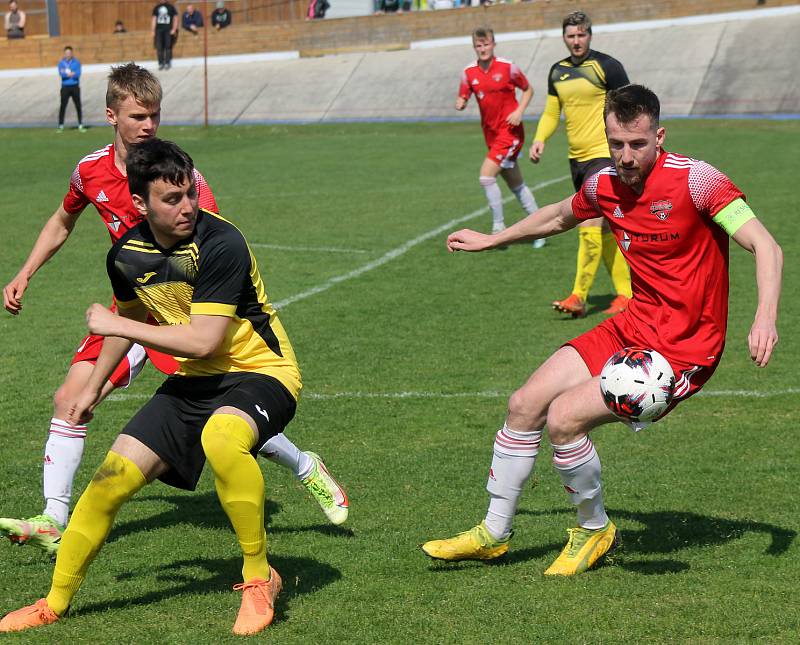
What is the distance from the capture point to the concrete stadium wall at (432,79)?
3156 cm

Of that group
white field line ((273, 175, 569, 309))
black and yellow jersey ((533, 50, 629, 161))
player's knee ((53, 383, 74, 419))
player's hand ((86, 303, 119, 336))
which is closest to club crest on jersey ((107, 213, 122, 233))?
player's knee ((53, 383, 74, 419))

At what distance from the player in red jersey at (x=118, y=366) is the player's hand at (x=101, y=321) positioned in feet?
3.32

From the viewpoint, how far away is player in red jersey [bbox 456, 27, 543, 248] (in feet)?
46.6

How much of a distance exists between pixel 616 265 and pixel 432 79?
26.0m

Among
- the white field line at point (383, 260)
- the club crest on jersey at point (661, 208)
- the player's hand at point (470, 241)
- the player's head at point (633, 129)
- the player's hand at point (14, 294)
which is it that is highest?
the player's head at point (633, 129)

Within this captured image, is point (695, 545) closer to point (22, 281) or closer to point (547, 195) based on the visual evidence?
point (22, 281)

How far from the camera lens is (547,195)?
1759cm

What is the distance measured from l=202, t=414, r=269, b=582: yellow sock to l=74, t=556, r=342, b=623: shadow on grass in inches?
12.1

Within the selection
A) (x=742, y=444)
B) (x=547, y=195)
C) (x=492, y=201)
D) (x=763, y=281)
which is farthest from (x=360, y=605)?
(x=547, y=195)

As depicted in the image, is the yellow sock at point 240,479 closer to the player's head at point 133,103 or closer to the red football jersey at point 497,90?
the player's head at point 133,103

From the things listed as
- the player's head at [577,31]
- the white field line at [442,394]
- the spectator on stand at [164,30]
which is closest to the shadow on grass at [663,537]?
the white field line at [442,394]

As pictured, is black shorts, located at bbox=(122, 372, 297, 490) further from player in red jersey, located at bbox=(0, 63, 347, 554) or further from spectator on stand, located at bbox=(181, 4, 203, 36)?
spectator on stand, located at bbox=(181, 4, 203, 36)

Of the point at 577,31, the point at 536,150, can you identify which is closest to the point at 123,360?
the point at 577,31

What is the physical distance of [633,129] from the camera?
4.93 metres
